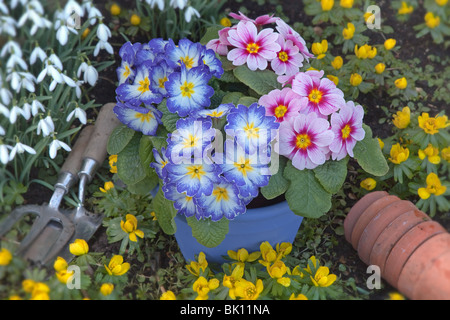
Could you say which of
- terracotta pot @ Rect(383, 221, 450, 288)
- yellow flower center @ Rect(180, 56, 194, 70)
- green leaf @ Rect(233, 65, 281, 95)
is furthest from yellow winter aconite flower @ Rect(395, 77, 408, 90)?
yellow flower center @ Rect(180, 56, 194, 70)

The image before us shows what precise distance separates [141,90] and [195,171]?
0.27 metres

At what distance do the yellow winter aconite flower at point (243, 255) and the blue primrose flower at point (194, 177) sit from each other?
0.34 m

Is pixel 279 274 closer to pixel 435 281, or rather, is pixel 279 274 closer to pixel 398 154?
pixel 435 281

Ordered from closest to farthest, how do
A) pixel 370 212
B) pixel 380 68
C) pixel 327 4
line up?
pixel 370 212
pixel 380 68
pixel 327 4

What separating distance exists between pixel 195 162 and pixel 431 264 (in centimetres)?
71

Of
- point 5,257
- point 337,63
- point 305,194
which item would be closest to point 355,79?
point 337,63

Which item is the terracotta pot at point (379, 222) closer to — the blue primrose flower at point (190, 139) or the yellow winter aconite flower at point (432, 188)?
the yellow winter aconite flower at point (432, 188)

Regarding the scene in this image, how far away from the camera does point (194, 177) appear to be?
128 cm

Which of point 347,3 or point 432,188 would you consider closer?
point 432,188

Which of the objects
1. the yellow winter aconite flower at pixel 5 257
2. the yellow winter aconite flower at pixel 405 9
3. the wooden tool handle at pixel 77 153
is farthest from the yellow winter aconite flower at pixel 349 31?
the yellow winter aconite flower at pixel 5 257

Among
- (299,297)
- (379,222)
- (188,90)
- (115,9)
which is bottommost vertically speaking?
(299,297)

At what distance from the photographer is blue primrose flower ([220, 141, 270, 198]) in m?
1.27

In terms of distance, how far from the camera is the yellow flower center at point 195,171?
1266 mm
